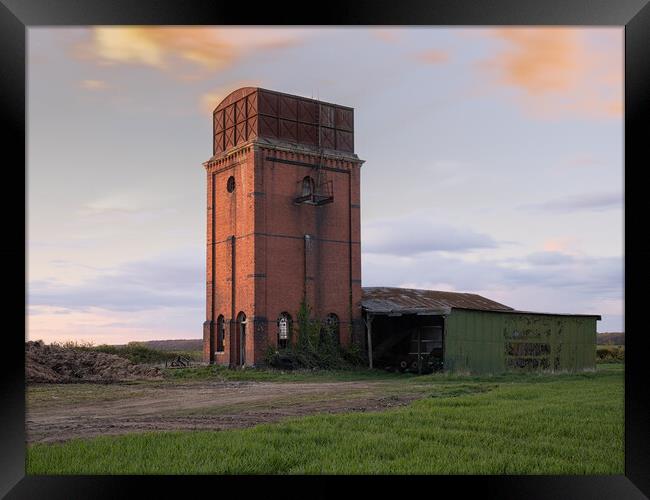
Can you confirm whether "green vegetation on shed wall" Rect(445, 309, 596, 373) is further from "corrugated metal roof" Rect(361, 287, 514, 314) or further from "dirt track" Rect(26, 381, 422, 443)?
"dirt track" Rect(26, 381, 422, 443)

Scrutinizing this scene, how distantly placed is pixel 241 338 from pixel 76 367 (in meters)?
7.19

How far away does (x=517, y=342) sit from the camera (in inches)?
1254

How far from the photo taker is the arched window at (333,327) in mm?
31938

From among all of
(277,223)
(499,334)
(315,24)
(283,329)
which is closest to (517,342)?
(499,334)

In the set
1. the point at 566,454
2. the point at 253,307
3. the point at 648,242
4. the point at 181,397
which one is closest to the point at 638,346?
the point at 648,242

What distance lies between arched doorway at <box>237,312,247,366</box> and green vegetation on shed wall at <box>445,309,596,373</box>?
864 centimetres

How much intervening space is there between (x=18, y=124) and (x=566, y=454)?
323 inches

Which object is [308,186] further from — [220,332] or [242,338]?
[220,332]

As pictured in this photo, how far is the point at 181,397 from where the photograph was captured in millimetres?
19547

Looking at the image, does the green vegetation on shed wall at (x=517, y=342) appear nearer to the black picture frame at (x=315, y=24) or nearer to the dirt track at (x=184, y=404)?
the dirt track at (x=184, y=404)

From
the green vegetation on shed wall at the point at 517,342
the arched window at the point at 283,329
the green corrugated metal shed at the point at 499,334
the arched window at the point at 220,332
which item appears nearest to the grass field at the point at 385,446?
the green corrugated metal shed at the point at 499,334

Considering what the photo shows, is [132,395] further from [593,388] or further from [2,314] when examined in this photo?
[2,314]

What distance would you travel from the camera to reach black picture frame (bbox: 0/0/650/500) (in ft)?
21.6

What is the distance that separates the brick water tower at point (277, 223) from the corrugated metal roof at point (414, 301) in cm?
136
